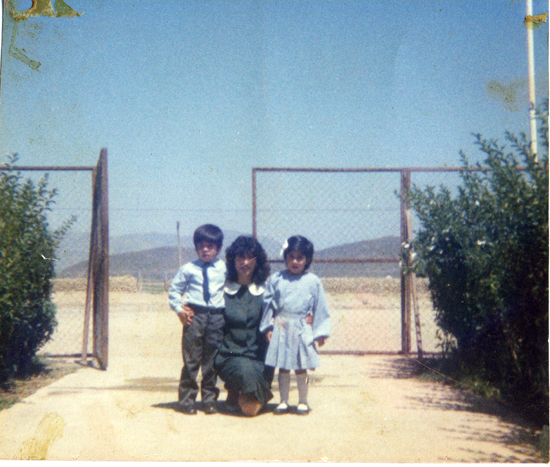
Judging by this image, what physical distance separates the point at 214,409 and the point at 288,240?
1343mm

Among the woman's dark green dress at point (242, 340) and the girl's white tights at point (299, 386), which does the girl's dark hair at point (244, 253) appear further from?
the girl's white tights at point (299, 386)

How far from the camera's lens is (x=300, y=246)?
3879 millimetres

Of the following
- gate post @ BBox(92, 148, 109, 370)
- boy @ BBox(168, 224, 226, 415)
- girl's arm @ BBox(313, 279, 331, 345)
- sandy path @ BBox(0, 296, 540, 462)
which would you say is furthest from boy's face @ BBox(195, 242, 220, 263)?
gate post @ BBox(92, 148, 109, 370)

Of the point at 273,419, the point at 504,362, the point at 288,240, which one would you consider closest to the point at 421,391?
the point at 504,362

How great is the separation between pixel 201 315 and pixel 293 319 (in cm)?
68

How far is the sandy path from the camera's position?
9.97 ft

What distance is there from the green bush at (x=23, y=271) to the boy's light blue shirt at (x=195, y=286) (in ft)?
4.29

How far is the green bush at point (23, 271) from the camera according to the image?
13.4 feet

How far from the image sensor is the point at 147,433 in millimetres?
3312

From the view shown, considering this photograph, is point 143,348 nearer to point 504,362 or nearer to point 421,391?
point 421,391

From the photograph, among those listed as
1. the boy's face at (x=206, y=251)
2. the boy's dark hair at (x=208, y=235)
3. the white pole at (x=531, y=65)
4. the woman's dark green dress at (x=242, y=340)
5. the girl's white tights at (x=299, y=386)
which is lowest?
the girl's white tights at (x=299, y=386)

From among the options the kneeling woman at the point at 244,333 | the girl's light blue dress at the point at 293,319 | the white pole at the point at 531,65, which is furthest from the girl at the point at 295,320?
the white pole at the point at 531,65

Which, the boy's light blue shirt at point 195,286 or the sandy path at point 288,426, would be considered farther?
the boy's light blue shirt at point 195,286

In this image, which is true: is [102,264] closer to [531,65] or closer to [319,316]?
[319,316]
